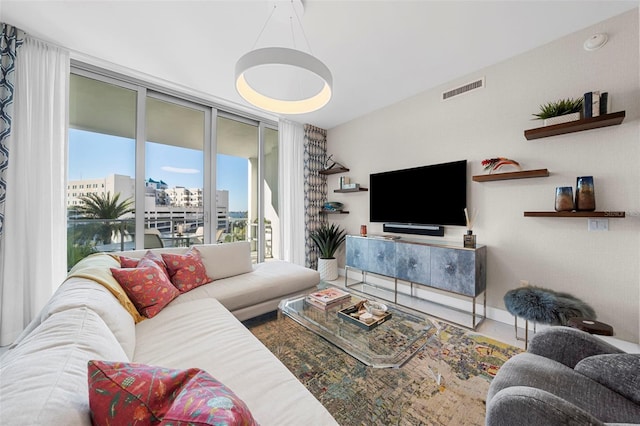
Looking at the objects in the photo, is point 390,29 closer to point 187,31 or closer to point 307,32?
point 307,32

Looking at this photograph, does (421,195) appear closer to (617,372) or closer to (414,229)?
(414,229)

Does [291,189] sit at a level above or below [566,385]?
above

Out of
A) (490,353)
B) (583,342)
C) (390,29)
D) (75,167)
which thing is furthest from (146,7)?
(490,353)

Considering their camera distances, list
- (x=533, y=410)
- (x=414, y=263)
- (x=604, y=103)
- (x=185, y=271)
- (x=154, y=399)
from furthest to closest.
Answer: (x=414, y=263)
(x=185, y=271)
(x=604, y=103)
(x=533, y=410)
(x=154, y=399)

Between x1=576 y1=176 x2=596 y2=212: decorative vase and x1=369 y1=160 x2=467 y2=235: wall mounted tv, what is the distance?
891 millimetres

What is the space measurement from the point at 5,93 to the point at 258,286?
2.79 metres

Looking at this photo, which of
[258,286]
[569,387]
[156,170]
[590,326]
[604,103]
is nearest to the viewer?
[569,387]

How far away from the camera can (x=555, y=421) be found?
2.30 feet

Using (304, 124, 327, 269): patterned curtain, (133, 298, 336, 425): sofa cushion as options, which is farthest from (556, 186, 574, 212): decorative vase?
(304, 124, 327, 269): patterned curtain

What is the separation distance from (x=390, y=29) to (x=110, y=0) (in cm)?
227

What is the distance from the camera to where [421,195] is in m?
3.10

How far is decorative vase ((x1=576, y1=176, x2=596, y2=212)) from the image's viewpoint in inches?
75.7

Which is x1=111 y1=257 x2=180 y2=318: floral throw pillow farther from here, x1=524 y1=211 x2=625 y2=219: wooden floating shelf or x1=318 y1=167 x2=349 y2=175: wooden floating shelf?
x1=524 y1=211 x2=625 y2=219: wooden floating shelf

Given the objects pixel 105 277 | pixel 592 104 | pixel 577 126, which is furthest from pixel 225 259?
pixel 592 104
